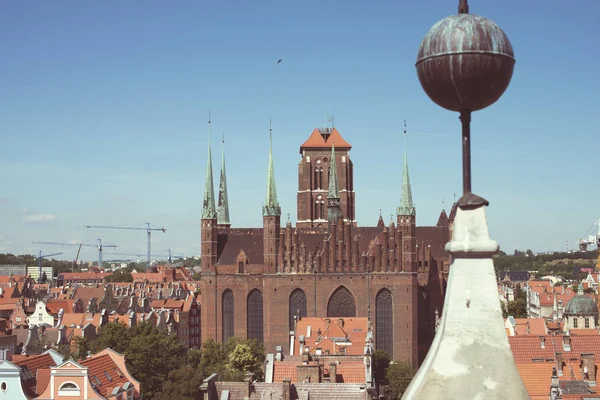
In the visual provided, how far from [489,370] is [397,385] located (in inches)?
2207

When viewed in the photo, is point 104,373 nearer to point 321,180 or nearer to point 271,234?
point 271,234

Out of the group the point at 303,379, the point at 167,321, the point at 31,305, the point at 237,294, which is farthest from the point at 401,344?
the point at 31,305

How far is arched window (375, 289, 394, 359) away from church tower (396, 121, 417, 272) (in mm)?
3361

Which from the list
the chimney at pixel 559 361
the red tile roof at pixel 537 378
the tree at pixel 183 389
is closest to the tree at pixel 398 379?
the tree at pixel 183 389

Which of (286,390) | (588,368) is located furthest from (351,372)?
(588,368)

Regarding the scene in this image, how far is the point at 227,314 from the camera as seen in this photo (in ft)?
287

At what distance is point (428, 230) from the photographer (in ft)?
319

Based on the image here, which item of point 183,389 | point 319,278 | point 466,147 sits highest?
point 466,147

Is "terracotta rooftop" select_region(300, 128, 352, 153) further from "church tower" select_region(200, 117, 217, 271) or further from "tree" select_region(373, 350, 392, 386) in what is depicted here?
"tree" select_region(373, 350, 392, 386)

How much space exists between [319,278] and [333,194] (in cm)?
1701

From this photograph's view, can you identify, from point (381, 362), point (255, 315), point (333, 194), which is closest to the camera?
point (381, 362)

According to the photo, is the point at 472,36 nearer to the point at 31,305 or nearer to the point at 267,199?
the point at 267,199

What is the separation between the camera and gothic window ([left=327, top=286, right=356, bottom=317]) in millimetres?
84812

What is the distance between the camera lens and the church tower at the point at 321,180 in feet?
340
